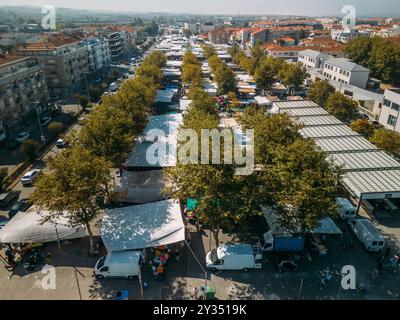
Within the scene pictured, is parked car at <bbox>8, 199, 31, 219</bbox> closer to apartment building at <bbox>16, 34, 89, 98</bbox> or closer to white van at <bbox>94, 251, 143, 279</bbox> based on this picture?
white van at <bbox>94, 251, 143, 279</bbox>

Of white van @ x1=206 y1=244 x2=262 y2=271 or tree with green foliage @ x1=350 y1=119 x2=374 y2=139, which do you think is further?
tree with green foliage @ x1=350 y1=119 x2=374 y2=139

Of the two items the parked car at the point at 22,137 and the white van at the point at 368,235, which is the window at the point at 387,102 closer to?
the white van at the point at 368,235

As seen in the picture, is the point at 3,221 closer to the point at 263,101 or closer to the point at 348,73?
the point at 263,101

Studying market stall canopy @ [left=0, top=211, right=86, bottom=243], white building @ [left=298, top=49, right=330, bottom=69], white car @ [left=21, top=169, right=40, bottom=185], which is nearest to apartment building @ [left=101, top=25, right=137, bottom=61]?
white building @ [left=298, top=49, right=330, bottom=69]

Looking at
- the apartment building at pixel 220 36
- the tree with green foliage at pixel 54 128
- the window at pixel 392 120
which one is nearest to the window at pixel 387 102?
the window at pixel 392 120

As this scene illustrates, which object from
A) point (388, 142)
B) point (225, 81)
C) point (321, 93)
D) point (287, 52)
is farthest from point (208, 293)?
point (287, 52)

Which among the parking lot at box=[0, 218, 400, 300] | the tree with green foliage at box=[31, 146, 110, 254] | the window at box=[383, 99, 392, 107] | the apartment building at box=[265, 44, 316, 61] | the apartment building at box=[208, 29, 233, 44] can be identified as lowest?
the parking lot at box=[0, 218, 400, 300]
